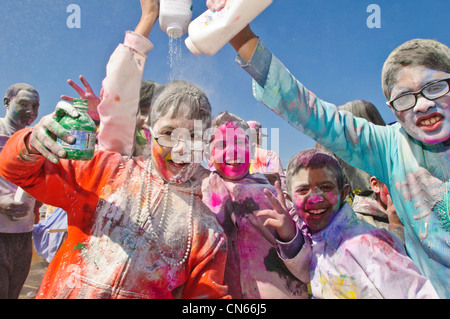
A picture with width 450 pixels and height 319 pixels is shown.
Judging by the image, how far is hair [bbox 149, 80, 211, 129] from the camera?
1.84 metres

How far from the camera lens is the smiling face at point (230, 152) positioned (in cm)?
246

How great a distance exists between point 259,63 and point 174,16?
881 millimetres

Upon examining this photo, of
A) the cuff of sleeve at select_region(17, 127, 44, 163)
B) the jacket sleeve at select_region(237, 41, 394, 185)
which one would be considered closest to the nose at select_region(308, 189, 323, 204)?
the jacket sleeve at select_region(237, 41, 394, 185)

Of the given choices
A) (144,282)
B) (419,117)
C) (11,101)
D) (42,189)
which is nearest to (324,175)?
(419,117)

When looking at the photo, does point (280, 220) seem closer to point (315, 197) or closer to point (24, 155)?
point (315, 197)

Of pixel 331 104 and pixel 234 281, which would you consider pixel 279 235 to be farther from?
pixel 331 104

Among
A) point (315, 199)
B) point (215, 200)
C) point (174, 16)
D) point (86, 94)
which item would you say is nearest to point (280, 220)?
point (315, 199)

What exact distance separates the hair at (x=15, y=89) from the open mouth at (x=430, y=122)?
3921 mm

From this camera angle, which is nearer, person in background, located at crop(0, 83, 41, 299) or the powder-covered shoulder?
the powder-covered shoulder

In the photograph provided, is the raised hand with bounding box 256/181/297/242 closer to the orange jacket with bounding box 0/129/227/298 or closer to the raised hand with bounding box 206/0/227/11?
the orange jacket with bounding box 0/129/227/298

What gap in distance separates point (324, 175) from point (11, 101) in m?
3.54

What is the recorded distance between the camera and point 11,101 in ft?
11.8

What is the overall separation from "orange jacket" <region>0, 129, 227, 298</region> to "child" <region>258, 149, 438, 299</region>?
0.49 m

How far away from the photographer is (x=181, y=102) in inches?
72.6
